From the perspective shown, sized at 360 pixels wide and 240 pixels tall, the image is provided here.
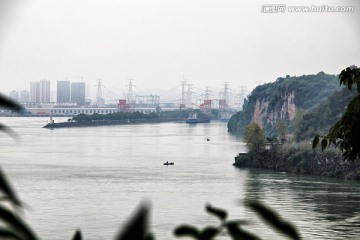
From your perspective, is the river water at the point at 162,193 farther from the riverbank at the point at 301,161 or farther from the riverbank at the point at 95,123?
the riverbank at the point at 95,123

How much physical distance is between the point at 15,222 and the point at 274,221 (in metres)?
0.11

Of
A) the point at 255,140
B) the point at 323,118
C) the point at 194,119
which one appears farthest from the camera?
the point at 194,119

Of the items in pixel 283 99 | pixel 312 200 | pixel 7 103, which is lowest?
pixel 312 200

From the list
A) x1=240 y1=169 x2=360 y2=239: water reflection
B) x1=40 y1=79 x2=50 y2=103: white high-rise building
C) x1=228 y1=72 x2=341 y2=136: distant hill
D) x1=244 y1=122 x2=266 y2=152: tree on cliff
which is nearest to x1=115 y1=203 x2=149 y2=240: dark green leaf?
x1=240 y1=169 x2=360 y2=239: water reflection

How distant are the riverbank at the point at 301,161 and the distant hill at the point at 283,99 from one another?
11.6 m

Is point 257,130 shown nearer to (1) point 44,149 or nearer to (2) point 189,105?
(1) point 44,149

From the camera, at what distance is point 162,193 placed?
947 centimetres

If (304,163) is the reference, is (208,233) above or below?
above

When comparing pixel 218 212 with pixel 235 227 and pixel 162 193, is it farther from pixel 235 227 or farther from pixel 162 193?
pixel 162 193

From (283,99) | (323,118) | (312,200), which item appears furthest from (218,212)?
(283,99)

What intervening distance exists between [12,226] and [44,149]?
58.8ft

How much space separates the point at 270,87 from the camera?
102 feet

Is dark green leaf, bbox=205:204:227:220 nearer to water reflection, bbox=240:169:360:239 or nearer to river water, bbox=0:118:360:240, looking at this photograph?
river water, bbox=0:118:360:240

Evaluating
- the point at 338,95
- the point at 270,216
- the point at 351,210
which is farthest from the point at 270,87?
the point at 270,216
